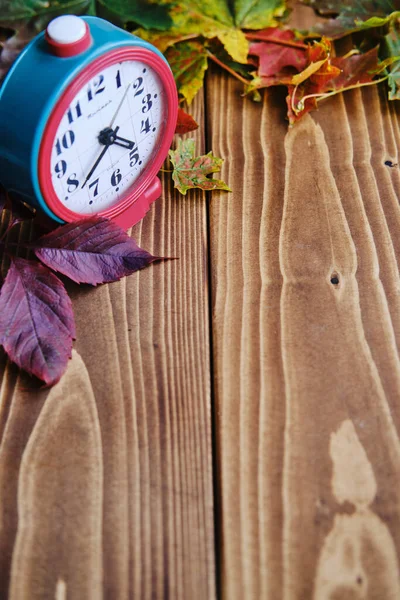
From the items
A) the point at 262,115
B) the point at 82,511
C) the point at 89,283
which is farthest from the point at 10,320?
the point at 262,115

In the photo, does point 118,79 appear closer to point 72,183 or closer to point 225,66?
point 72,183

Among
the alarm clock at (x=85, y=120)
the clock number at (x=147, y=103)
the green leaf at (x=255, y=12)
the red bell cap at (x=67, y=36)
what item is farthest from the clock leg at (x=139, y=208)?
the green leaf at (x=255, y=12)

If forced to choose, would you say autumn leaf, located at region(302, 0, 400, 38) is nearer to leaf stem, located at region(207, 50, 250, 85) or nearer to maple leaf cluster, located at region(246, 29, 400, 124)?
maple leaf cluster, located at region(246, 29, 400, 124)

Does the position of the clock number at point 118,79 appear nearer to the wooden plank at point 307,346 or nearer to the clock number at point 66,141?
the clock number at point 66,141

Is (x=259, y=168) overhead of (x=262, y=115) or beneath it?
beneath

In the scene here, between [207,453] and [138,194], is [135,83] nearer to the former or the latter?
[138,194]

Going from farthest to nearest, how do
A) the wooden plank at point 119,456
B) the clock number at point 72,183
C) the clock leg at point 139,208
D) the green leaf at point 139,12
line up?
the green leaf at point 139,12, the clock leg at point 139,208, the clock number at point 72,183, the wooden plank at point 119,456

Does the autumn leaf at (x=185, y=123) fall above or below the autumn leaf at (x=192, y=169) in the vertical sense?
above
